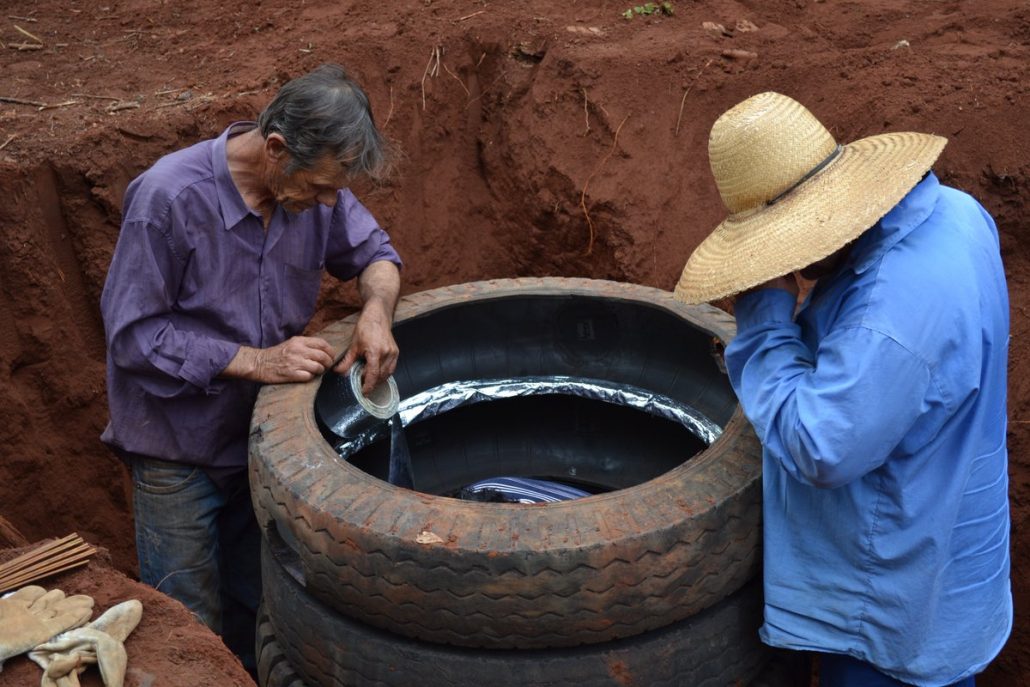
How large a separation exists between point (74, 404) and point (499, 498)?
2.04m

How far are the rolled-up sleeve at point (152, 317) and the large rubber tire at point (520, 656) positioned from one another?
54cm

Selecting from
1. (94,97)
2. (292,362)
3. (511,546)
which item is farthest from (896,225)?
(94,97)

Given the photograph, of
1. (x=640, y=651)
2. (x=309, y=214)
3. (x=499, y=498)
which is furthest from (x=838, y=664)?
(x=309, y=214)

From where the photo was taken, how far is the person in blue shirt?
2.00 metres

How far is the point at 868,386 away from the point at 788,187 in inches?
20.0

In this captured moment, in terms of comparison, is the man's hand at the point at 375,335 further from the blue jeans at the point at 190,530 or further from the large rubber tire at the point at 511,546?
the blue jeans at the point at 190,530

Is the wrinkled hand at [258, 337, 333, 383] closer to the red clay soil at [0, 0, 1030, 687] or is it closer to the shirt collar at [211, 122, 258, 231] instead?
the shirt collar at [211, 122, 258, 231]

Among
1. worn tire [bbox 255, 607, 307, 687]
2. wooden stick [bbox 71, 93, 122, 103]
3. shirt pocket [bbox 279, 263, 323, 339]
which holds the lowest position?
worn tire [bbox 255, 607, 307, 687]

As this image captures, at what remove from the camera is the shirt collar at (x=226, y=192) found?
2.79m

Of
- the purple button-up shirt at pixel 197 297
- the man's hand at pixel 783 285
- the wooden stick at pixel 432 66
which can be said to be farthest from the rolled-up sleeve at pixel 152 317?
the wooden stick at pixel 432 66

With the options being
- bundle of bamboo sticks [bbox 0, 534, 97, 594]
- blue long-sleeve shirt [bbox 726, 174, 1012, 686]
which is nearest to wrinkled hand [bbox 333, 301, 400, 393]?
bundle of bamboo sticks [bbox 0, 534, 97, 594]

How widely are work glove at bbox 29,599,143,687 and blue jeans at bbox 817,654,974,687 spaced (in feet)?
5.46

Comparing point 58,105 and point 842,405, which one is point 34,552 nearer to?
point 842,405

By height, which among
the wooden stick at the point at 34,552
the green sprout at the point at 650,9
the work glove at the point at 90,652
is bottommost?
the wooden stick at the point at 34,552
